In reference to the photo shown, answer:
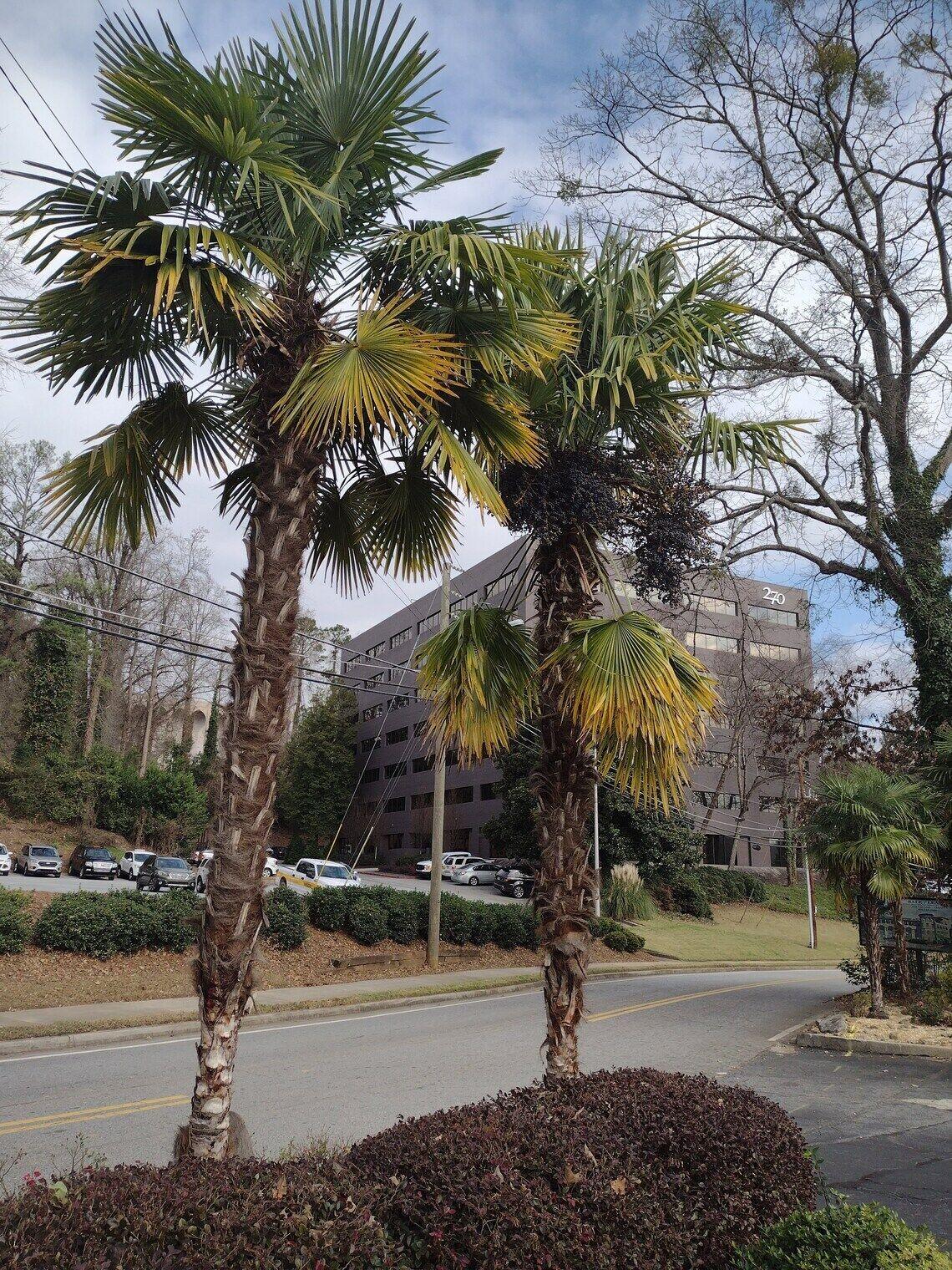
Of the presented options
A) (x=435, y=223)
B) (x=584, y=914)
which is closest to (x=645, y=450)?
(x=435, y=223)

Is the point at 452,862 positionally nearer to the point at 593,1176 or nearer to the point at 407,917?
the point at 407,917

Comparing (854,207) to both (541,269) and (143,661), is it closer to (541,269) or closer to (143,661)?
(541,269)

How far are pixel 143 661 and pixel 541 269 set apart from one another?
48881 millimetres

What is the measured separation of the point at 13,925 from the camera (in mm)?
14852

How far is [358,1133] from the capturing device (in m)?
7.26

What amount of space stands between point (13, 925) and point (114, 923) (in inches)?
Answer: 66.6

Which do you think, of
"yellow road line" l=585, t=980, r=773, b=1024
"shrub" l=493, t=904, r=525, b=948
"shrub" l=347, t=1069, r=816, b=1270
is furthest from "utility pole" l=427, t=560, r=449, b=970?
"shrub" l=347, t=1069, r=816, b=1270

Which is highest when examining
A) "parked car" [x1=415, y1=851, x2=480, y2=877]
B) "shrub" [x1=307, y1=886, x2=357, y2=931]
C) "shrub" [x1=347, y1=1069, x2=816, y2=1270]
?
"parked car" [x1=415, y1=851, x2=480, y2=877]

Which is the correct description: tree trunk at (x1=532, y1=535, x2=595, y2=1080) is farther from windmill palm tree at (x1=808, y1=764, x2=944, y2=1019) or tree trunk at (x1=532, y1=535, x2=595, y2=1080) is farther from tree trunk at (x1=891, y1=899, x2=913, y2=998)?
tree trunk at (x1=891, y1=899, x2=913, y2=998)

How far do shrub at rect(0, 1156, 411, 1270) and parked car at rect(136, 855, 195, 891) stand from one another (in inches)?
1148

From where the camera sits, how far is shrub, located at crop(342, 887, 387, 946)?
20.3 meters

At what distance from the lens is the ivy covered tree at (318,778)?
6025 centimetres

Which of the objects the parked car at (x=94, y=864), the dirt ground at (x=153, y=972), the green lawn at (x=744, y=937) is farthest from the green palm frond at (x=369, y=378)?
the parked car at (x=94, y=864)

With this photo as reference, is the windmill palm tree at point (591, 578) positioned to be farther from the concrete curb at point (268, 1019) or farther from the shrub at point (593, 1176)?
the concrete curb at point (268, 1019)
